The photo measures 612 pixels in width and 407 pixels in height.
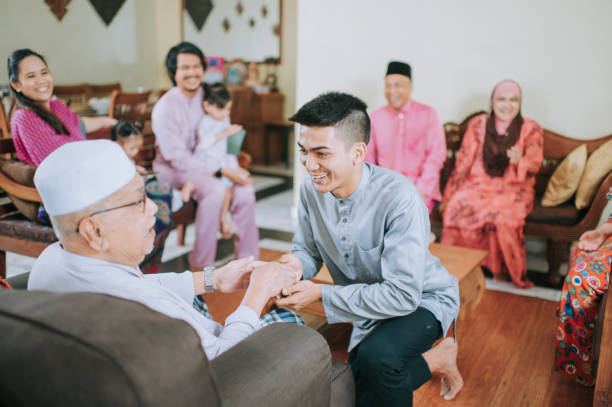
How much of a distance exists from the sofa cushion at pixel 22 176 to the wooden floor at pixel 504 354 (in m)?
1.01

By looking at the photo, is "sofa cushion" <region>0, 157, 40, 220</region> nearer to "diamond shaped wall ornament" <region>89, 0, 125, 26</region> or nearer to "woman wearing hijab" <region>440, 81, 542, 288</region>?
"woman wearing hijab" <region>440, 81, 542, 288</region>

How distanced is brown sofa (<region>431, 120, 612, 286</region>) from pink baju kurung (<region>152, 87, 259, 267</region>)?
1481 millimetres

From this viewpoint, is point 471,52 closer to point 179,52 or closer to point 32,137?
point 179,52

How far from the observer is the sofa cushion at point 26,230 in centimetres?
243

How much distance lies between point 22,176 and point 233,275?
146 cm

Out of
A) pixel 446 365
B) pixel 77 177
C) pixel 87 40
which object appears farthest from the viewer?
pixel 87 40

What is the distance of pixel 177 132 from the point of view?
122 inches

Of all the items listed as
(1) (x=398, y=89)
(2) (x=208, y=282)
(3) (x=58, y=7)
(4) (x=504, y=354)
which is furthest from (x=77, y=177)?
(3) (x=58, y=7)

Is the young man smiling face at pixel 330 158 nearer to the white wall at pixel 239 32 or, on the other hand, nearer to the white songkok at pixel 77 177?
the white songkok at pixel 77 177

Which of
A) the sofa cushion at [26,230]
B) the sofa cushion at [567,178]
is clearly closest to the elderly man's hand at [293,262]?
the sofa cushion at [26,230]

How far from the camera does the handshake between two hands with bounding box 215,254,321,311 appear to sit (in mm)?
1456

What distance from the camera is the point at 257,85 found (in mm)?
6848

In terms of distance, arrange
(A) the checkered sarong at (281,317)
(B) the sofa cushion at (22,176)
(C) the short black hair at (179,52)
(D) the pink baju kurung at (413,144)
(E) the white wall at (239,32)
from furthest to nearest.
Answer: (E) the white wall at (239,32) < (D) the pink baju kurung at (413,144) < (C) the short black hair at (179,52) < (B) the sofa cushion at (22,176) < (A) the checkered sarong at (281,317)

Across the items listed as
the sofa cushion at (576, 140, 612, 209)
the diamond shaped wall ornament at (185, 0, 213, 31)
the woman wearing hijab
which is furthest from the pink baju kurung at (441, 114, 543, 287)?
the diamond shaped wall ornament at (185, 0, 213, 31)
